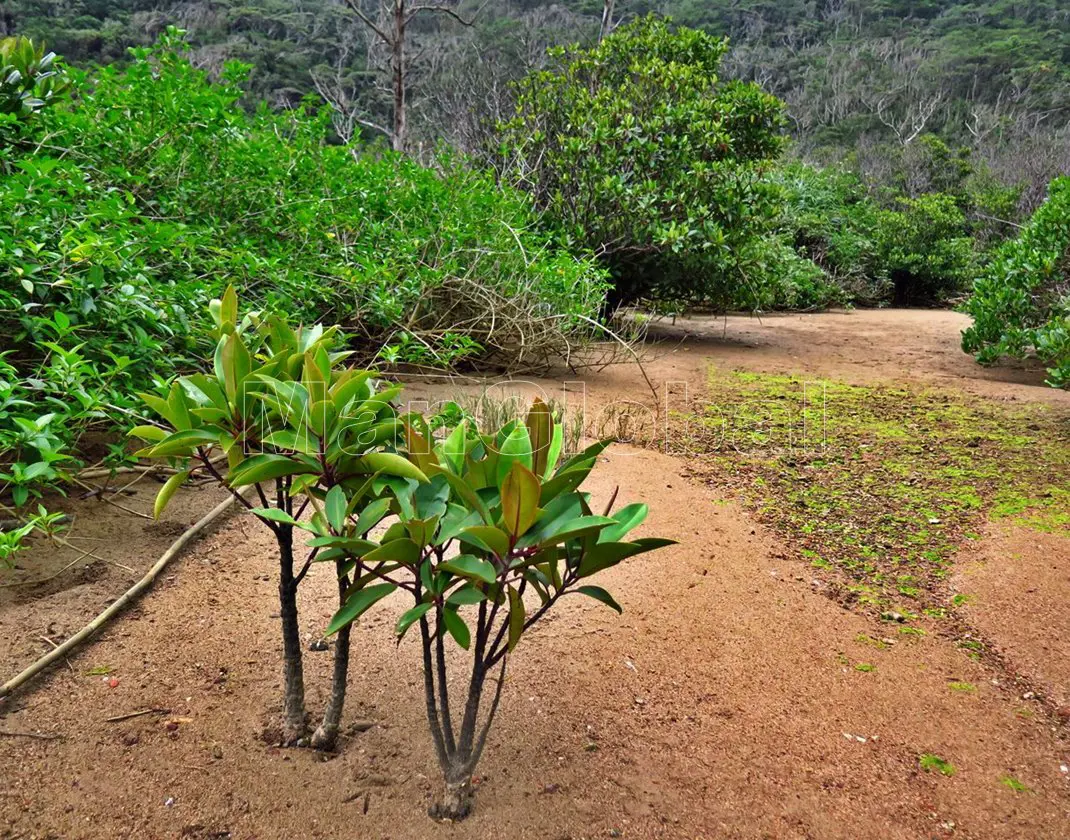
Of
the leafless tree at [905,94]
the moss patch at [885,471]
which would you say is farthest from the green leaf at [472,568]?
the leafless tree at [905,94]

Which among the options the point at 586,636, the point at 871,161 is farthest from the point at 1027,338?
the point at 871,161

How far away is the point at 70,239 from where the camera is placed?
7.96 ft

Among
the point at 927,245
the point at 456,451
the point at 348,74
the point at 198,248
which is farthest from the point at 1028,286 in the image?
the point at 348,74

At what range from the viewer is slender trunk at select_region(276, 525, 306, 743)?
1483 mm

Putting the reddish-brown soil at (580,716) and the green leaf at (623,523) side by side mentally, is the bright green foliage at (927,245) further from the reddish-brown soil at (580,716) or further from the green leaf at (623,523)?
the green leaf at (623,523)

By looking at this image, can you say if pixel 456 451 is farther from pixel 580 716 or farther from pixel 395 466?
pixel 580 716

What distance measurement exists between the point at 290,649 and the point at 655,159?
7.92 m

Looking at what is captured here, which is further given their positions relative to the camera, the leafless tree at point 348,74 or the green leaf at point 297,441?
the leafless tree at point 348,74

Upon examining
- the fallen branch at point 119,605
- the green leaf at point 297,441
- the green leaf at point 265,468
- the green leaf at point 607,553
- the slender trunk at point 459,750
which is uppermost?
the green leaf at point 297,441

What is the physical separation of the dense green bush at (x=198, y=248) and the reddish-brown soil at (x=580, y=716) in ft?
1.78

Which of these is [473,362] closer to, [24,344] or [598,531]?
[24,344]

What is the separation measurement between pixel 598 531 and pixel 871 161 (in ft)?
111

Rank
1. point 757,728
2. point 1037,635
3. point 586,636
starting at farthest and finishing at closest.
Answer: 1. point 1037,635
2. point 586,636
3. point 757,728

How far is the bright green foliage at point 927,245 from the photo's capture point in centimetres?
1560
